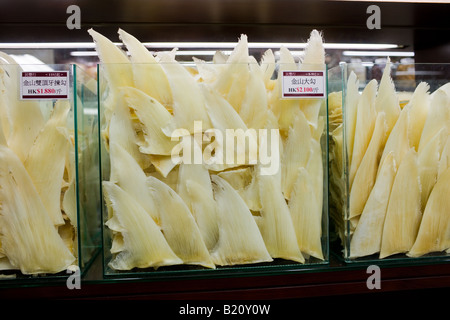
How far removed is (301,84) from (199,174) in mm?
260

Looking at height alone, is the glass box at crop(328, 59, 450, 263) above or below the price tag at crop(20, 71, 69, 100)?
below

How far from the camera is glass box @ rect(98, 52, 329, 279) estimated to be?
2.29ft

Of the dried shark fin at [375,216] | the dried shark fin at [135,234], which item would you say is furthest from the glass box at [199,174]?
the dried shark fin at [375,216]

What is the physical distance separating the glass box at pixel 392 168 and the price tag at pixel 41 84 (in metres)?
0.54

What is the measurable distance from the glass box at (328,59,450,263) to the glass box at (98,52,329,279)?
0.09 meters

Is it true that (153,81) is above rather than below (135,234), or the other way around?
above

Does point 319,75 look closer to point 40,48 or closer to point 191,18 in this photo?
→ point 191,18

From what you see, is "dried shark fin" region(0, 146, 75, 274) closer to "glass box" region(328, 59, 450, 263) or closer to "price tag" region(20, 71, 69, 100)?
"price tag" region(20, 71, 69, 100)

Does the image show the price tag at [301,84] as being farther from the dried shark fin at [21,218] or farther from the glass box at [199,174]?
the dried shark fin at [21,218]

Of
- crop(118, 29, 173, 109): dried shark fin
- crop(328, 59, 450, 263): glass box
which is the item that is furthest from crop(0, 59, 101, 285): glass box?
crop(328, 59, 450, 263): glass box

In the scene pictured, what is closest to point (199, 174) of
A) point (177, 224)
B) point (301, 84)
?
point (177, 224)

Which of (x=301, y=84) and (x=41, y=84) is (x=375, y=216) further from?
(x=41, y=84)

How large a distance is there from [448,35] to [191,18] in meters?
0.93

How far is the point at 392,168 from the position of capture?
753mm
